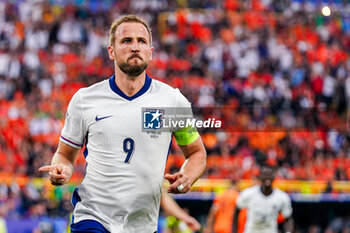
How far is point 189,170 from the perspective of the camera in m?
4.45

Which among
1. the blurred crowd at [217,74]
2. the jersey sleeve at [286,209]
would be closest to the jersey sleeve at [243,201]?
the jersey sleeve at [286,209]

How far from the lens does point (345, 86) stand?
19562mm

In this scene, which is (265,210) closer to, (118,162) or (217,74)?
(118,162)

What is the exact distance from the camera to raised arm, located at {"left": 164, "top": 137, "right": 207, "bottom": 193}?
13.3 feet

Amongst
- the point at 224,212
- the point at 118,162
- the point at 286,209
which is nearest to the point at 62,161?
Answer: the point at 118,162

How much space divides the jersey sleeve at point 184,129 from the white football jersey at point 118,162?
111mm

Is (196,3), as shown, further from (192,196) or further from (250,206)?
(250,206)

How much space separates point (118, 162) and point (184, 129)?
0.52 m

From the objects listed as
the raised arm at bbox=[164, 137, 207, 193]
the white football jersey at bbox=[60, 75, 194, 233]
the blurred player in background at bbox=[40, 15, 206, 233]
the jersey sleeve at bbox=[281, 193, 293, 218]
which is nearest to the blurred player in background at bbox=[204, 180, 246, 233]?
the jersey sleeve at bbox=[281, 193, 293, 218]

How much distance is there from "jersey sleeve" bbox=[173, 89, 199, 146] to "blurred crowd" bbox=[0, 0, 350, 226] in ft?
31.4

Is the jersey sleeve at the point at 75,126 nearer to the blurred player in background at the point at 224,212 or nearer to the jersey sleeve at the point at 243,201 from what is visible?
the jersey sleeve at the point at 243,201

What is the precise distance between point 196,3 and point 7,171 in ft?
32.9

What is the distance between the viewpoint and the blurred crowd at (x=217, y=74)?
16469 millimetres

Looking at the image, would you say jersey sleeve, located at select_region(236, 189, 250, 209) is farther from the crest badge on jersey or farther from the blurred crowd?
the crest badge on jersey
